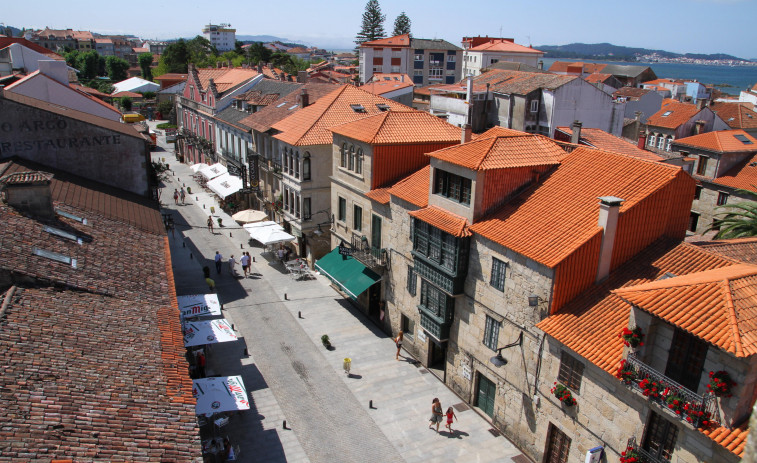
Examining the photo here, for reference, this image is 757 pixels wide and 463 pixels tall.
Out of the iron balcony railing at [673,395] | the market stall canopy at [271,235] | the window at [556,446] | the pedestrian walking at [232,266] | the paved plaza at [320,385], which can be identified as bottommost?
the paved plaza at [320,385]

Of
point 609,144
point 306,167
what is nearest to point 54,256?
point 306,167

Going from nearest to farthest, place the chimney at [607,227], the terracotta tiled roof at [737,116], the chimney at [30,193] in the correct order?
the chimney at [607,227]
the chimney at [30,193]
the terracotta tiled roof at [737,116]

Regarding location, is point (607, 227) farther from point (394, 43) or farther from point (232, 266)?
point (394, 43)

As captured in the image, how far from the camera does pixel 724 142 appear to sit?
159 ft

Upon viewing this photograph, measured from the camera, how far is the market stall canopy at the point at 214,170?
2250 inches

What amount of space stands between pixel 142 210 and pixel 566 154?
23.5 m

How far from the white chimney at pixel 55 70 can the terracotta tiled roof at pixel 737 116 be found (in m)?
67.8

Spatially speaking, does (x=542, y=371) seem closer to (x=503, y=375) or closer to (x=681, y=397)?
(x=503, y=375)

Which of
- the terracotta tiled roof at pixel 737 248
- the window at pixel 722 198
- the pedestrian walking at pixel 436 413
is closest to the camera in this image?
the terracotta tiled roof at pixel 737 248

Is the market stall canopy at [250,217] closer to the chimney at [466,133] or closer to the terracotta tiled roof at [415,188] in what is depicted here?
the terracotta tiled roof at [415,188]

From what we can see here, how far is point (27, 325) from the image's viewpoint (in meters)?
16.5

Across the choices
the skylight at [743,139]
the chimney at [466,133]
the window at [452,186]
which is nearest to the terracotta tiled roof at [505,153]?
the window at [452,186]

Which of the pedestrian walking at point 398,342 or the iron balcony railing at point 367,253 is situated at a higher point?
the iron balcony railing at point 367,253

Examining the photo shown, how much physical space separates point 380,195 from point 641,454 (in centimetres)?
1905
